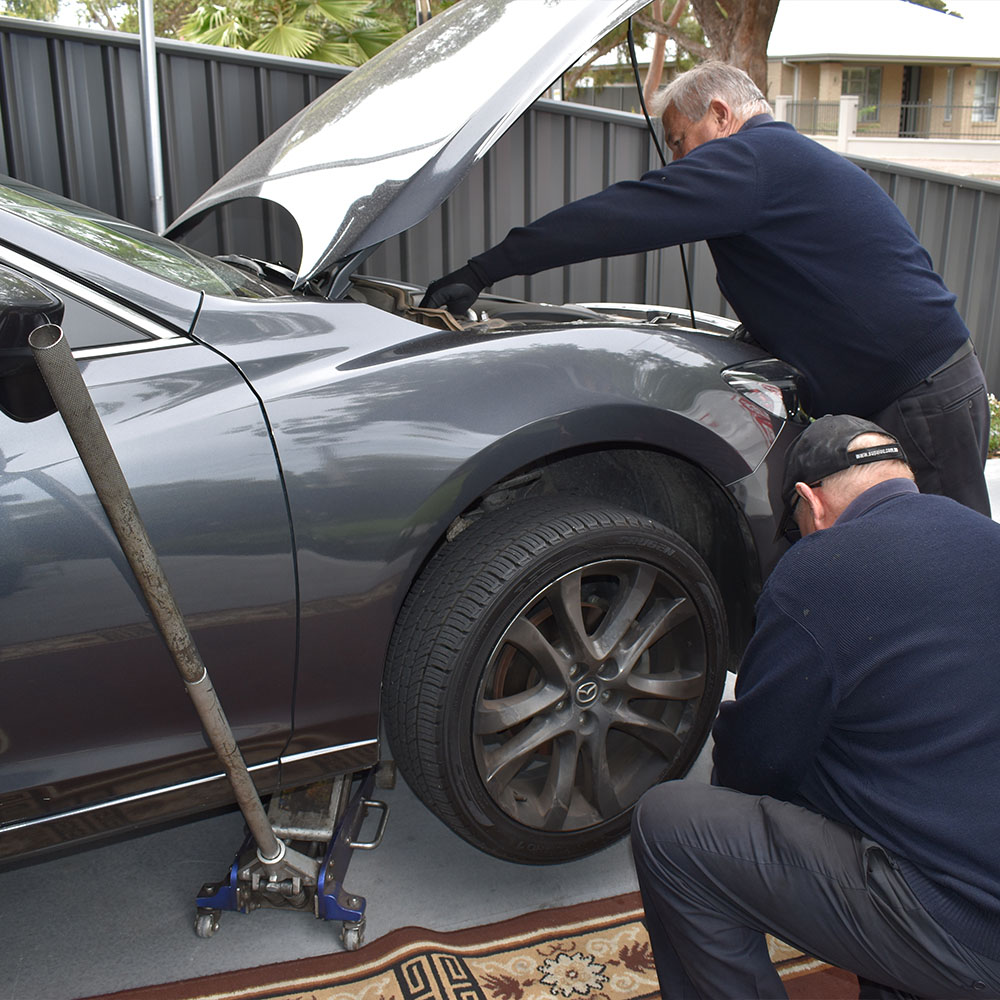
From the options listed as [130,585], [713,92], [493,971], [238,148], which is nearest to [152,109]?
[238,148]

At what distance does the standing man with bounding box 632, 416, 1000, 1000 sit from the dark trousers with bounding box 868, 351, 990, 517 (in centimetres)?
110

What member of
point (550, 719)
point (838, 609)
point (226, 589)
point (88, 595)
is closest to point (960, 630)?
point (838, 609)

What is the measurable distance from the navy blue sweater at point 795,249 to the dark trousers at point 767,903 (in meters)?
1.35

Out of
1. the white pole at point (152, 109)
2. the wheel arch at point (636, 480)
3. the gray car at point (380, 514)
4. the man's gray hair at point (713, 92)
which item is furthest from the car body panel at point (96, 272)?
the white pole at point (152, 109)

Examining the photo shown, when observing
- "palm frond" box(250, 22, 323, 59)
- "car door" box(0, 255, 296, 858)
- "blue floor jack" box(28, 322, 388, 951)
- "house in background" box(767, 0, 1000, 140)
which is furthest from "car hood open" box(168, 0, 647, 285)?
"house in background" box(767, 0, 1000, 140)

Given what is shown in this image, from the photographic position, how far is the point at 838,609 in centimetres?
152

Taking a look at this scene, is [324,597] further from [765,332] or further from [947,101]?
[947,101]

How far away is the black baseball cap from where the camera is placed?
1.72m

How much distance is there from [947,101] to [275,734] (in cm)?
3538

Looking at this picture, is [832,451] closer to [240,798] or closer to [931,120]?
[240,798]

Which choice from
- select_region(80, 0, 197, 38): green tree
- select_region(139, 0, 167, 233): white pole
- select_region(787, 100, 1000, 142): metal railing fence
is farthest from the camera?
select_region(787, 100, 1000, 142): metal railing fence

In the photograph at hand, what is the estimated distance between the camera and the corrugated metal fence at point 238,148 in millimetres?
4375

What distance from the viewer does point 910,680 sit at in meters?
1.47

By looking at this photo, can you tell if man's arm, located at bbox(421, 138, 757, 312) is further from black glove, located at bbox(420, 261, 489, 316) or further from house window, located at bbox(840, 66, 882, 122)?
house window, located at bbox(840, 66, 882, 122)
